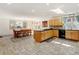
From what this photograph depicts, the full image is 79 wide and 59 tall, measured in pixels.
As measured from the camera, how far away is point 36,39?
17.3 ft

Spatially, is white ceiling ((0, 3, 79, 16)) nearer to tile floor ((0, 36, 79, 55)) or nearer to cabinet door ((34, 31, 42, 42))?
tile floor ((0, 36, 79, 55))

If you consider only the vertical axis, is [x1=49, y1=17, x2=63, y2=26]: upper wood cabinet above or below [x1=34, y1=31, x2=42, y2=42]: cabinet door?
above

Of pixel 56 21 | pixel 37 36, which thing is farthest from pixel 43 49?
pixel 56 21

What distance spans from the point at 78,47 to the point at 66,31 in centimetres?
212

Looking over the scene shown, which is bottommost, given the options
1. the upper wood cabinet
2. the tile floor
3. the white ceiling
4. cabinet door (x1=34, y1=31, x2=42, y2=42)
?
the tile floor

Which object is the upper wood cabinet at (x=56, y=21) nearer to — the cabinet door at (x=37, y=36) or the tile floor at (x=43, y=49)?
the cabinet door at (x=37, y=36)

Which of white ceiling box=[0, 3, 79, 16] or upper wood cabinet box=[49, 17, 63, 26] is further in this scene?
upper wood cabinet box=[49, 17, 63, 26]

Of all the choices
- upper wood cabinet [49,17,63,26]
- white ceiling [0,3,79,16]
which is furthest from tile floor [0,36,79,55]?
upper wood cabinet [49,17,63,26]

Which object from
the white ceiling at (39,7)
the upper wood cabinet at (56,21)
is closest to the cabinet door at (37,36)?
the upper wood cabinet at (56,21)

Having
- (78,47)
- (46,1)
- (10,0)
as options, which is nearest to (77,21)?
(78,47)

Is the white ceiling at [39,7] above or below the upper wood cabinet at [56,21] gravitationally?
above

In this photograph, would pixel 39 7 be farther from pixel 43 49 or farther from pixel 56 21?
pixel 56 21

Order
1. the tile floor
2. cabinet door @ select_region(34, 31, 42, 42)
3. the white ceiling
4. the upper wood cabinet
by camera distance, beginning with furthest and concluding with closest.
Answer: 1. the upper wood cabinet
2. cabinet door @ select_region(34, 31, 42, 42)
3. the tile floor
4. the white ceiling
